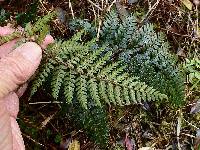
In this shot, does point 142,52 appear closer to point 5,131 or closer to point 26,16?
point 26,16

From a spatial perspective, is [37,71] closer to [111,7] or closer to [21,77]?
[21,77]

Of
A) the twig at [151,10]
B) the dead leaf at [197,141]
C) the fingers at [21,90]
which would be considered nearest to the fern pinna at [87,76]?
the fingers at [21,90]

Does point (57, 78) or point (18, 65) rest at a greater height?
point (18, 65)

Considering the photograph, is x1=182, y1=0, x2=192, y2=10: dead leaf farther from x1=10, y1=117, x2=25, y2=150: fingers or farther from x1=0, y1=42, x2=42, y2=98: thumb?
x1=10, y1=117, x2=25, y2=150: fingers

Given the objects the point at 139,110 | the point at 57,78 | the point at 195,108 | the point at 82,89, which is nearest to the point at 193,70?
the point at 195,108

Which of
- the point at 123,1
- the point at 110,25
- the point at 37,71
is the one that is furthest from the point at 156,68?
the point at 37,71

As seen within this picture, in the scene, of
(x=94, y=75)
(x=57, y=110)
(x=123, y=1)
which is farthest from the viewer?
(x=123, y=1)
